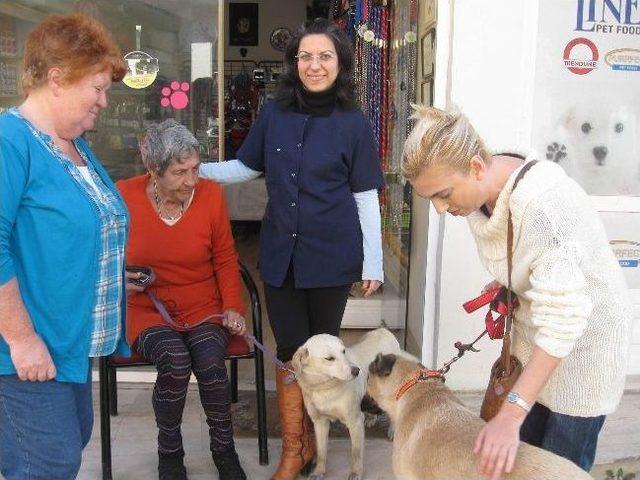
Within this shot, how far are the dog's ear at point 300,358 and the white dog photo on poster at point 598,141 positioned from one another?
187 cm

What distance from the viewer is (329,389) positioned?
3072mm

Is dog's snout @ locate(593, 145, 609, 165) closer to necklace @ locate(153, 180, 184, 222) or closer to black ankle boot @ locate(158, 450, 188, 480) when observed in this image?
necklace @ locate(153, 180, 184, 222)

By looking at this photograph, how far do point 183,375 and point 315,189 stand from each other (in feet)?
3.09

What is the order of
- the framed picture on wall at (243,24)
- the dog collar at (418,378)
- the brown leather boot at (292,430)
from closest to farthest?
1. the dog collar at (418,378)
2. the brown leather boot at (292,430)
3. the framed picture on wall at (243,24)

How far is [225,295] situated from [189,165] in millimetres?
628

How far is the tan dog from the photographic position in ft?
5.90

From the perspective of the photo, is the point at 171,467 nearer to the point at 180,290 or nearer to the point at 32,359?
the point at 180,290

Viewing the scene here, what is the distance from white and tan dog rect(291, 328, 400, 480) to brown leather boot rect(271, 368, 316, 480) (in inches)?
2.3

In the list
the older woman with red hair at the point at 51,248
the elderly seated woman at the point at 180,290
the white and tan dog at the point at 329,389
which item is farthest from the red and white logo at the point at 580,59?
the older woman with red hair at the point at 51,248

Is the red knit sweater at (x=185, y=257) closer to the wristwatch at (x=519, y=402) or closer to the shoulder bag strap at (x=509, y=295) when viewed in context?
the shoulder bag strap at (x=509, y=295)

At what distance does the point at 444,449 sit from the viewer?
2.05 m

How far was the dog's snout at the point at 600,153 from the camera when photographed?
4.06 meters

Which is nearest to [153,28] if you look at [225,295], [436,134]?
[225,295]

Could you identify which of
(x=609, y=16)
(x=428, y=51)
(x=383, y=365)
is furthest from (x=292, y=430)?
(x=609, y=16)
